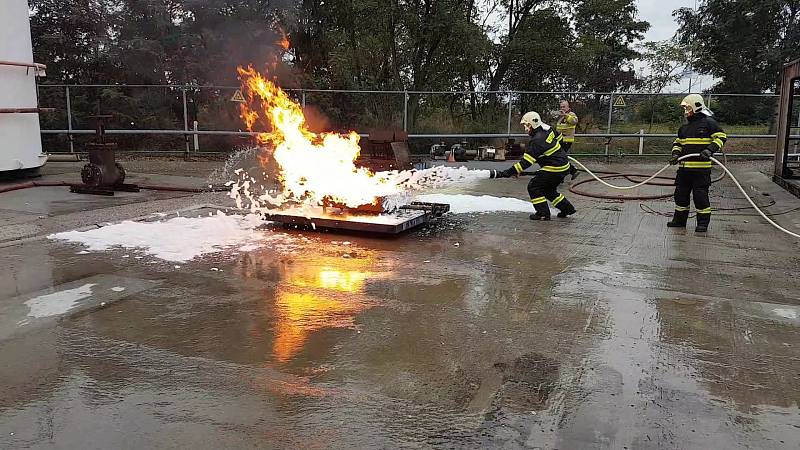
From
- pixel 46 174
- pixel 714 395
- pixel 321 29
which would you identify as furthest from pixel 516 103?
pixel 714 395

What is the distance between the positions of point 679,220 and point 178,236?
261 inches

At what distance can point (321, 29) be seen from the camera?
784 inches

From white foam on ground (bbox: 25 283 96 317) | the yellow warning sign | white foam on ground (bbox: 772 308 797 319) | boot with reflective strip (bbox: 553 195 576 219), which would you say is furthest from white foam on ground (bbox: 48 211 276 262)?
the yellow warning sign

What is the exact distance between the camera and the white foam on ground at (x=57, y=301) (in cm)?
494

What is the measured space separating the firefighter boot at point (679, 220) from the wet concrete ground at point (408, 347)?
3.29ft

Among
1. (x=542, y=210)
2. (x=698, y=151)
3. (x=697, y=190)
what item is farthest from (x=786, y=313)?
(x=542, y=210)

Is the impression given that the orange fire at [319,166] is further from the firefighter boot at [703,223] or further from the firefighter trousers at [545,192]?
the firefighter boot at [703,223]

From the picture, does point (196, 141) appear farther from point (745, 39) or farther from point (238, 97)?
point (745, 39)

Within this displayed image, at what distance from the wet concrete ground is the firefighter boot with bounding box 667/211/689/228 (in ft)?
3.29

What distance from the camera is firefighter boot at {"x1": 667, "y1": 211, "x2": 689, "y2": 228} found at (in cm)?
840

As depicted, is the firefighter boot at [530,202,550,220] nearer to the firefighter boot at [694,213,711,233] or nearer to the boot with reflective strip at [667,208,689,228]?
the boot with reflective strip at [667,208,689,228]

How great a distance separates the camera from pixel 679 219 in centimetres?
845

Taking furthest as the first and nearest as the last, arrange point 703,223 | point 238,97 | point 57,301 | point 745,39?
point 745,39 < point 238,97 < point 703,223 < point 57,301

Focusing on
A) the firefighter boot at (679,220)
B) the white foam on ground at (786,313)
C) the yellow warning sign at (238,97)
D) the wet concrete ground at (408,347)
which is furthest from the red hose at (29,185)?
the white foam on ground at (786,313)
